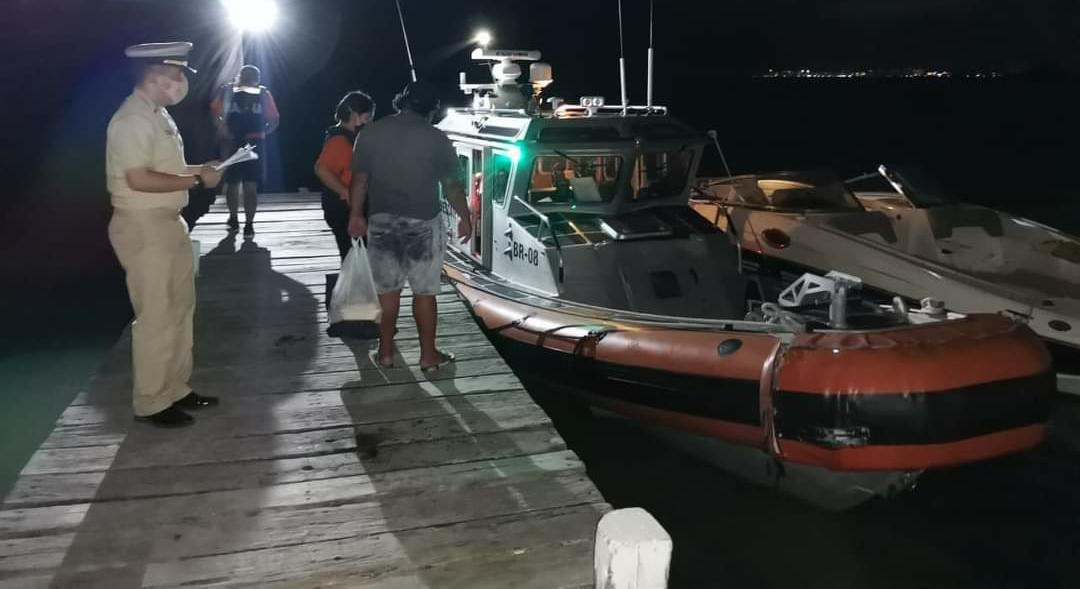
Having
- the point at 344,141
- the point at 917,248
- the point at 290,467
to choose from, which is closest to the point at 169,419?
the point at 290,467

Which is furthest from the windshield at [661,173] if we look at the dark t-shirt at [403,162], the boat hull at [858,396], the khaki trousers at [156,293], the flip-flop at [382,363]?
the khaki trousers at [156,293]

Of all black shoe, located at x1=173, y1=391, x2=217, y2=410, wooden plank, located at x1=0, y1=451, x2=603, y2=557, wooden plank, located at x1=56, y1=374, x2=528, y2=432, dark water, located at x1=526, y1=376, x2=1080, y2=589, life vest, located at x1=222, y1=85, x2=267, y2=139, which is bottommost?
dark water, located at x1=526, y1=376, x2=1080, y2=589

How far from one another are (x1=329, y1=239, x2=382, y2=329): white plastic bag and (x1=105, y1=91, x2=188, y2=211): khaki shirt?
1.35m

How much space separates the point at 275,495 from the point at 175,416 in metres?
0.85

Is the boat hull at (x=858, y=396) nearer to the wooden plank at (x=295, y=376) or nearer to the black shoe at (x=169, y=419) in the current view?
the wooden plank at (x=295, y=376)

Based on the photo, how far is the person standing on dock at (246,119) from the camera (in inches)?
277

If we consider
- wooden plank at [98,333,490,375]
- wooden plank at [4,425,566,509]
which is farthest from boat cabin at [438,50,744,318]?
wooden plank at [4,425,566,509]

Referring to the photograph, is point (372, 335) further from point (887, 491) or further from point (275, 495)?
point (887, 491)

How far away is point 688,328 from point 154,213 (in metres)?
2.91

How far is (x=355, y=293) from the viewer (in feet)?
15.6

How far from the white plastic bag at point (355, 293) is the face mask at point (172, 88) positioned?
1403 mm

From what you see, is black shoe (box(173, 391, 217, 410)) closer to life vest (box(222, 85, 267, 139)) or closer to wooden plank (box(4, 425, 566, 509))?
wooden plank (box(4, 425, 566, 509))

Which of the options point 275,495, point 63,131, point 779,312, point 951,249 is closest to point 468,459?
point 275,495

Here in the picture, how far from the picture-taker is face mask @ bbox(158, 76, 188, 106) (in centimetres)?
331
